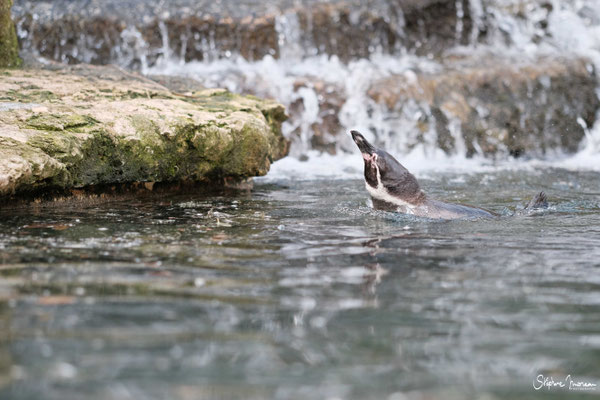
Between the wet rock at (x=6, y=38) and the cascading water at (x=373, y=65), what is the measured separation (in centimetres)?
384

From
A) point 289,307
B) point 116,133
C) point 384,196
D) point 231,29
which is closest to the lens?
point 289,307

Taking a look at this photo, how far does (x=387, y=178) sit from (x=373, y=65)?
26.6 feet

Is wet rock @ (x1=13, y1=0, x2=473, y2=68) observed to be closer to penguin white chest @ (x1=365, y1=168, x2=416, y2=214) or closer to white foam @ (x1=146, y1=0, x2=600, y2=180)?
white foam @ (x1=146, y1=0, x2=600, y2=180)

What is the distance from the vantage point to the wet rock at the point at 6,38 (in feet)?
26.4

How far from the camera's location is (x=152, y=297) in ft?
10.1

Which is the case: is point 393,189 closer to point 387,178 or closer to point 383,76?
point 387,178

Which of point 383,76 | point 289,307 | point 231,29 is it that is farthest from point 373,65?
point 289,307

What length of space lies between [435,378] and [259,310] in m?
0.89

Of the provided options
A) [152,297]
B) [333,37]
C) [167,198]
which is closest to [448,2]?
[333,37]

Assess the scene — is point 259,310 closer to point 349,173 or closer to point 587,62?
point 349,173

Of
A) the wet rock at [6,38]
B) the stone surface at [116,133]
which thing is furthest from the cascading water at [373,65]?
the wet rock at [6,38]

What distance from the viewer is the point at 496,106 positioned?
12.4m
